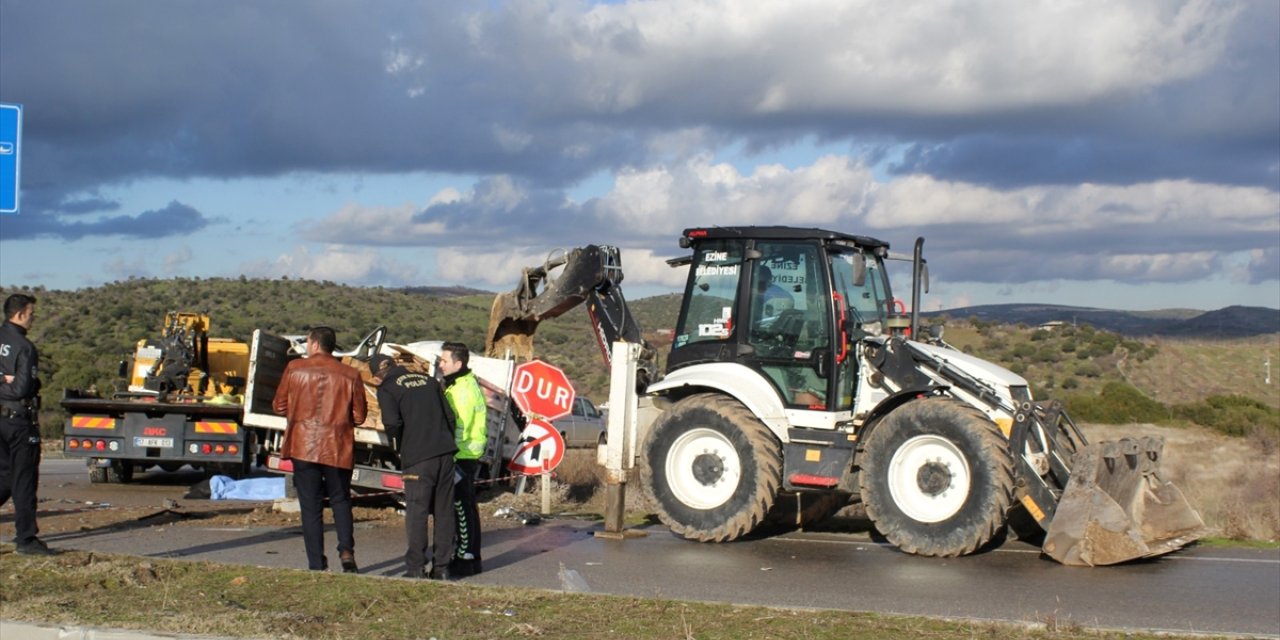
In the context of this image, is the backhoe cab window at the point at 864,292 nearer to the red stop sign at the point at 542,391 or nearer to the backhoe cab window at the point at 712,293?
the backhoe cab window at the point at 712,293

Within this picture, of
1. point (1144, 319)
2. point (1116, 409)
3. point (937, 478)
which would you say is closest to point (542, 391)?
point (937, 478)

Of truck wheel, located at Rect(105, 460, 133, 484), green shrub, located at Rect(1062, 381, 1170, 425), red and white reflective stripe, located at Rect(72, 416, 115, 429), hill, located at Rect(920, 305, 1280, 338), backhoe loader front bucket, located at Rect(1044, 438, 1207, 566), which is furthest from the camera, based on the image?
hill, located at Rect(920, 305, 1280, 338)

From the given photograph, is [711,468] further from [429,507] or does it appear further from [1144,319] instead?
[1144,319]

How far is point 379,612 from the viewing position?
8.28 meters

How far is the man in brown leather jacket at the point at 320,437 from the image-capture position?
32.6 feet

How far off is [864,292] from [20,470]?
24.7 ft

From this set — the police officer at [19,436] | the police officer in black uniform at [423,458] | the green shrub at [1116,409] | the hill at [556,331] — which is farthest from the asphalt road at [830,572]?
the green shrub at [1116,409]

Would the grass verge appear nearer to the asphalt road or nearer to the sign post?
the asphalt road

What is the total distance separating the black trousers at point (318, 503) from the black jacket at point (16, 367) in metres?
2.29

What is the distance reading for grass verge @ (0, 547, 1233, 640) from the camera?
7668 mm

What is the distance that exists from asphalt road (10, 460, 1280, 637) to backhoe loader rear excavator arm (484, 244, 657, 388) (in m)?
1.99

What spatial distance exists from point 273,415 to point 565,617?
7479 mm

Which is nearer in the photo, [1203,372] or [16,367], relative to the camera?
[16,367]

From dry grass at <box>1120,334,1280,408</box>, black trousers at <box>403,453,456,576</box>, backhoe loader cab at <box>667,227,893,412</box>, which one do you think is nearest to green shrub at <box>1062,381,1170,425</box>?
dry grass at <box>1120,334,1280,408</box>
